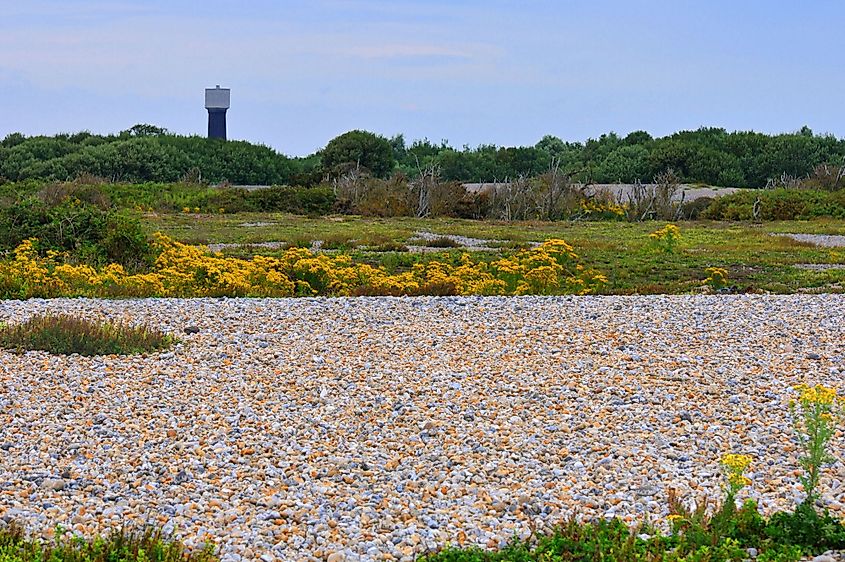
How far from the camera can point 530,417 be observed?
5.62 metres

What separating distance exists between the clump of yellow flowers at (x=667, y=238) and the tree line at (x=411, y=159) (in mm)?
25569

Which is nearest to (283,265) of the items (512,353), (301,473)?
(512,353)

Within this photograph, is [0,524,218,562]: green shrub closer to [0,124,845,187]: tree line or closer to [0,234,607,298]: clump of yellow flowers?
[0,234,607,298]: clump of yellow flowers

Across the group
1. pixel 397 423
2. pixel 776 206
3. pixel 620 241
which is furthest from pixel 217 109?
pixel 397 423

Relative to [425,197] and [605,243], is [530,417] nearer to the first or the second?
[605,243]

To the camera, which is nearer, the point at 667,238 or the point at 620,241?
the point at 667,238

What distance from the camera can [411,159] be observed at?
53406mm

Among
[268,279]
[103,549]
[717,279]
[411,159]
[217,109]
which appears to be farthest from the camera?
[411,159]

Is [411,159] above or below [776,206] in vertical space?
above

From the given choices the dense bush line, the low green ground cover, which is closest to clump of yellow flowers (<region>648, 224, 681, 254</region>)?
the low green ground cover

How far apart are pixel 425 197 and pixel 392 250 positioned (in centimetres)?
1281

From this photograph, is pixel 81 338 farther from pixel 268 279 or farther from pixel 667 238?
pixel 667 238

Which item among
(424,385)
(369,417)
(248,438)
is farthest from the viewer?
(424,385)

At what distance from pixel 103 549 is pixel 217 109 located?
1876 inches
